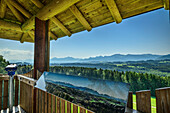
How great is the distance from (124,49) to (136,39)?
55 centimetres

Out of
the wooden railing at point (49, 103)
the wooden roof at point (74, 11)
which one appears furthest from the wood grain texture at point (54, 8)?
the wooden railing at point (49, 103)

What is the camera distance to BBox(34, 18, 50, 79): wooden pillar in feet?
5.98

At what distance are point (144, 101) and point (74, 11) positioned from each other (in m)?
1.74

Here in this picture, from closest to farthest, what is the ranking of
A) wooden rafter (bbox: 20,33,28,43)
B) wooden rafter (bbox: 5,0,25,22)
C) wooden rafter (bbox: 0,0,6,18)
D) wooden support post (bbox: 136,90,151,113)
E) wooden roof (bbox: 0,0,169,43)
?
wooden support post (bbox: 136,90,151,113) → wooden roof (bbox: 0,0,169,43) → wooden rafter (bbox: 0,0,6,18) → wooden rafter (bbox: 5,0,25,22) → wooden rafter (bbox: 20,33,28,43)

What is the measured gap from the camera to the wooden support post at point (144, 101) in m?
A: 1.07

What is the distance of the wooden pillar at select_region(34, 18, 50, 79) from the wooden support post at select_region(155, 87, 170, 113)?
184 cm

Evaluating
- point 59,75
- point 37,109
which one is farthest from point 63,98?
point 37,109

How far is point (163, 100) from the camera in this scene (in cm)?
99

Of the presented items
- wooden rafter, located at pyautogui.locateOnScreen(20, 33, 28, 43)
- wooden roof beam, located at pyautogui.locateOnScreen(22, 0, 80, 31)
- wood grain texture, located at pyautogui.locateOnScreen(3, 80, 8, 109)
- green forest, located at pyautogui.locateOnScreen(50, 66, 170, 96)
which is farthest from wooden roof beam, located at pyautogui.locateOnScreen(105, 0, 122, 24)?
wood grain texture, located at pyautogui.locateOnScreen(3, 80, 8, 109)

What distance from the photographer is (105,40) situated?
12.7 ft

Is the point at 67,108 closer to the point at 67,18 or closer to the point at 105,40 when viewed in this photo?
the point at 67,18

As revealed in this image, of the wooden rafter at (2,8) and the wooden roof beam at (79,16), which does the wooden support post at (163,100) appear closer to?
the wooden roof beam at (79,16)

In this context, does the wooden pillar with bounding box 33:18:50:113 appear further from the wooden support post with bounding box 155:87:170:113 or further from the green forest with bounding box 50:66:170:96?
the wooden support post with bounding box 155:87:170:113

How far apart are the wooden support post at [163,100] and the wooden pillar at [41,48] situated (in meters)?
1.84
